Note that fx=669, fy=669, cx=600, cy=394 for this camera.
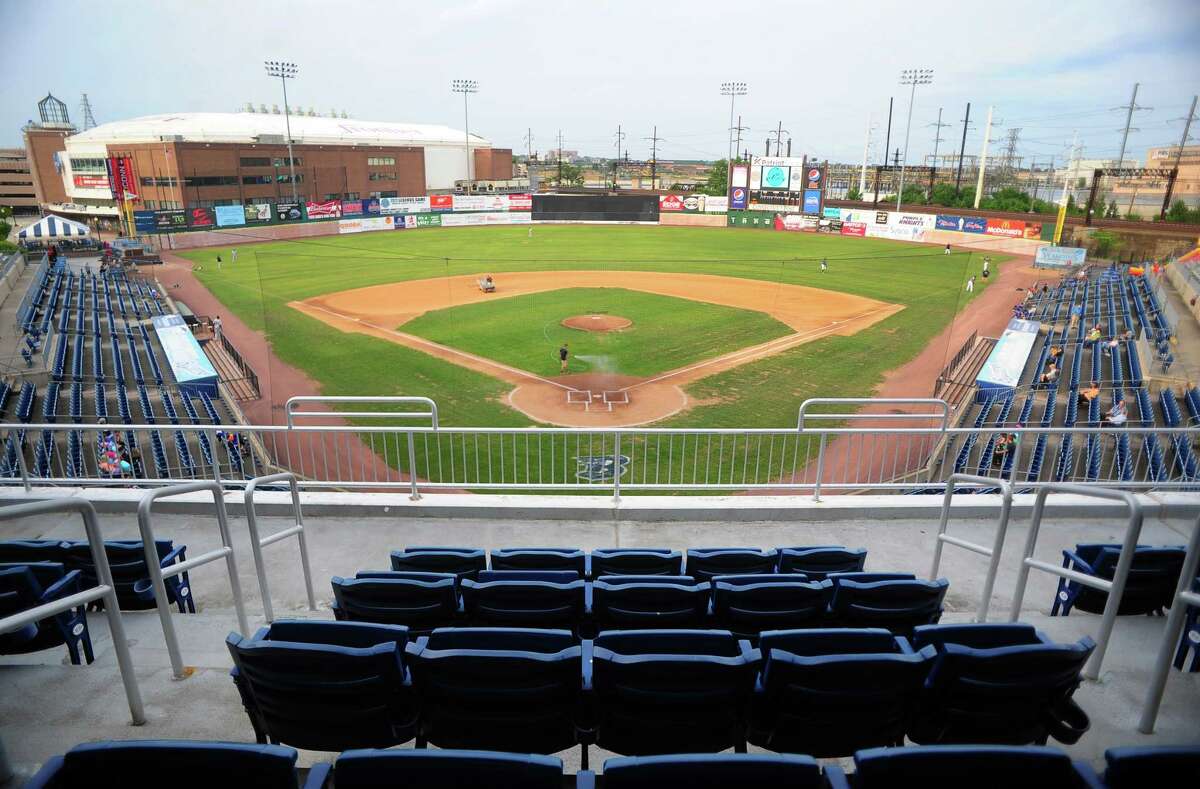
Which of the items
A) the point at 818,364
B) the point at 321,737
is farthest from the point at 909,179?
the point at 321,737

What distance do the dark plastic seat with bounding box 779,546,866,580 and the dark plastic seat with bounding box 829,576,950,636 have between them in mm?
892

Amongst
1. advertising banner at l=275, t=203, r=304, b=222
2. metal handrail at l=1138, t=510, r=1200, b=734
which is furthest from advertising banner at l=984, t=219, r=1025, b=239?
metal handrail at l=1138, t=510, r=1200, b=734

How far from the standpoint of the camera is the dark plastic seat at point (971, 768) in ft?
8.00

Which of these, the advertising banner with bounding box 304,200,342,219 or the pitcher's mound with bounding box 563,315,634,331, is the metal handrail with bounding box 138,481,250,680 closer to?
the pitcher's mound with bounding box 563,315,634,331

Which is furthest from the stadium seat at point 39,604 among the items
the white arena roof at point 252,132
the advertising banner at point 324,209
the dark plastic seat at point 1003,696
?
the white arena roof at point 252,132

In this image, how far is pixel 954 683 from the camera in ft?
10.8

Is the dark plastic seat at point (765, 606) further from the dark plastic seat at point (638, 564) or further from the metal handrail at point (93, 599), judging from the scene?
the metal handrail at point (93, 599)

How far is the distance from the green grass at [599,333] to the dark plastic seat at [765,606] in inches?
726

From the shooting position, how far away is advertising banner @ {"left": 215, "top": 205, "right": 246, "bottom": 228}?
188 feet

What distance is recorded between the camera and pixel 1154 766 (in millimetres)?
2441

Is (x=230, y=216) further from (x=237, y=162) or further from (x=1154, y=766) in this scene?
(x=1154, y=766)

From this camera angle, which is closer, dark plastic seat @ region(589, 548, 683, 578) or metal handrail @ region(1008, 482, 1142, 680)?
metal handrail @ region(1008, 482, 1142, 680)

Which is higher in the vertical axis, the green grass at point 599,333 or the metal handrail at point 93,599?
the metal handrail at point 93,599

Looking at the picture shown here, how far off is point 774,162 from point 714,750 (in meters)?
70.9
